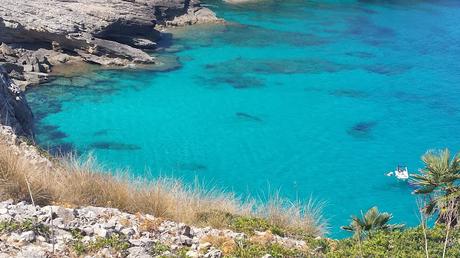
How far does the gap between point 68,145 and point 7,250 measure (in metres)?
13.8

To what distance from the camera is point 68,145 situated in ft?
62.6

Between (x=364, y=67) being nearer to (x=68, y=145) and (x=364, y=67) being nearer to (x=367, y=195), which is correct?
(x=367, y=195)

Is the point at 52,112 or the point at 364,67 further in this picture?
the point at 364,67

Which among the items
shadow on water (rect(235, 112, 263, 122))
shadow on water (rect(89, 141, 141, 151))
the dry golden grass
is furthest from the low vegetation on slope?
shadow on water (rect(235, 112, 263, 122))

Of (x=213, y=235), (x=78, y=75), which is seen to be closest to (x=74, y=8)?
(x=78, y=75)

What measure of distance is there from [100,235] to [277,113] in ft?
60.9

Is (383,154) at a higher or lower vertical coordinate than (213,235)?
lower


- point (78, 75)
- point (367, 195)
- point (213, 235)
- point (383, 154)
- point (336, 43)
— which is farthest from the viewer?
point (336, 43)

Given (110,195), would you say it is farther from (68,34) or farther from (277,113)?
(68,34)

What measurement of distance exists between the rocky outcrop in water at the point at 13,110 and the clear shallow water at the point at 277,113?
2.92 meters

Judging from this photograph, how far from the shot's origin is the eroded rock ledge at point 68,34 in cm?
2725

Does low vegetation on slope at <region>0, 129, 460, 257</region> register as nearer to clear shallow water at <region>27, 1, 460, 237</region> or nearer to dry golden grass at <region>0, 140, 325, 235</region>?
dry golden grass at <region>0, 140, 325, 235</region>

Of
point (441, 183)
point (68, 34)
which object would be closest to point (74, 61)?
point (68, 34)

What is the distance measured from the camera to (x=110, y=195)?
8438 mm
